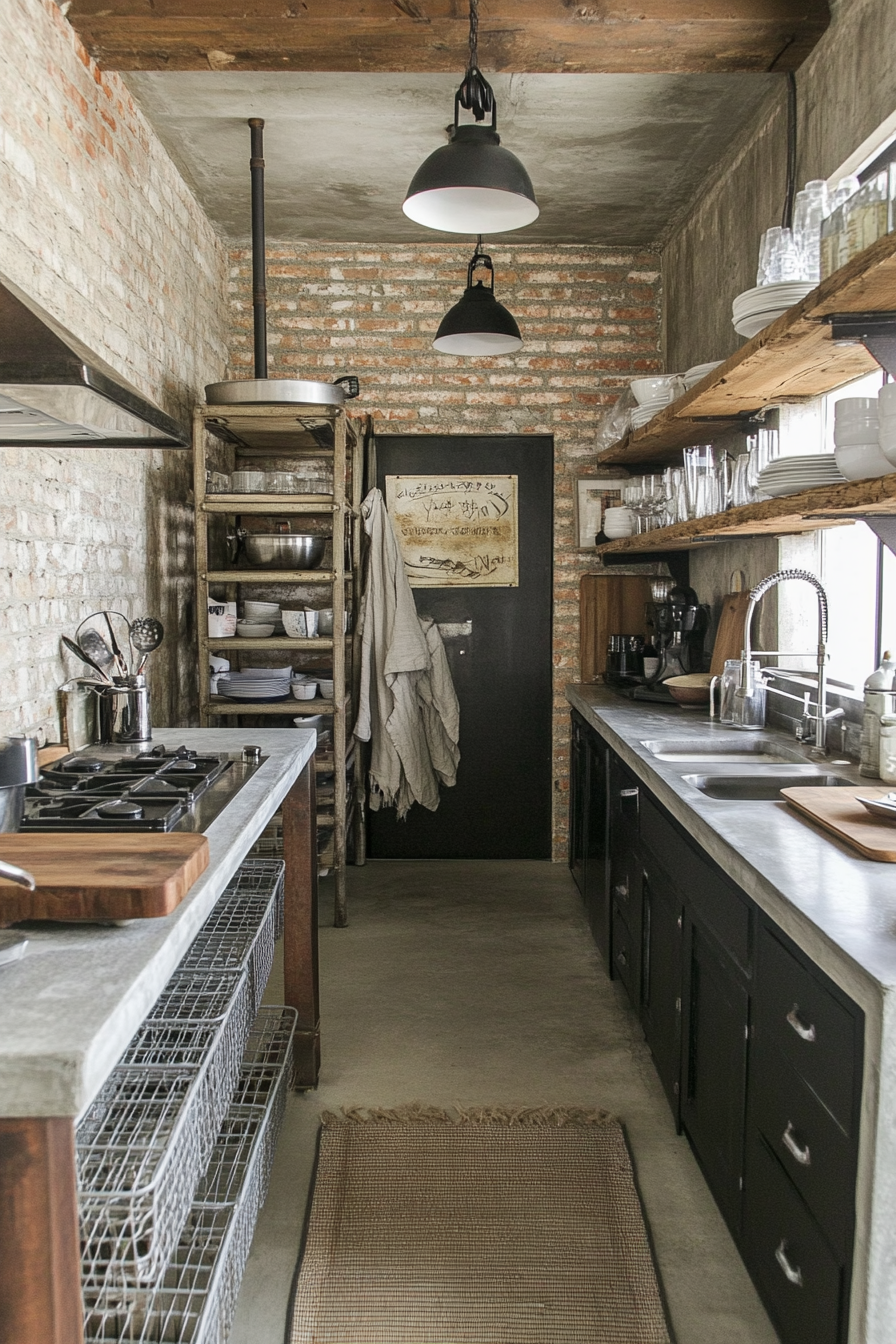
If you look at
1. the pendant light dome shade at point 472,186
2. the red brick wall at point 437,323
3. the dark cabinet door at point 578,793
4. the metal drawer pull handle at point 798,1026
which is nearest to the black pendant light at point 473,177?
the pendant light dome shade at point 472,186

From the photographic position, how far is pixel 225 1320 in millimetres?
1621

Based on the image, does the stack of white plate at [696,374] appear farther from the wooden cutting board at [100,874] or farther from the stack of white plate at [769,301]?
the wooden cutting board at [100,874]

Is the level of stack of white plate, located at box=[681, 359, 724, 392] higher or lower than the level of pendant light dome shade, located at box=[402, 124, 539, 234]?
lower

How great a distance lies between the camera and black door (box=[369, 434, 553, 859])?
486cm

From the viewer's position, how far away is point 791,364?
8.05ft

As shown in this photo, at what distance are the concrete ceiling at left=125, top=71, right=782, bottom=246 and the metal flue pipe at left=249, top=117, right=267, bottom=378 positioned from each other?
6cm

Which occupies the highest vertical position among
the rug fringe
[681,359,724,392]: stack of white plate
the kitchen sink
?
[681,359,724,392]: stack of white plate

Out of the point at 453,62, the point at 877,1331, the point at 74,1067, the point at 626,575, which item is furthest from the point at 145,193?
the point at 877,1331

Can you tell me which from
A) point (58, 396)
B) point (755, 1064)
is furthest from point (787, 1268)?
point (58, 396)

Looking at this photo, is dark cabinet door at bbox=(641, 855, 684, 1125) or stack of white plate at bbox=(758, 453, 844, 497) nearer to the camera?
stack of white plate at bbox=(758, 453, 844, 497)

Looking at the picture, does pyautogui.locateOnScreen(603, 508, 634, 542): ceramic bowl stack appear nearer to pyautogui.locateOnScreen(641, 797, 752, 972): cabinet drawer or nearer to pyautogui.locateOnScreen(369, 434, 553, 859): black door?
pyautogui.locateOnScreen(369, 434, 553, 859): black door

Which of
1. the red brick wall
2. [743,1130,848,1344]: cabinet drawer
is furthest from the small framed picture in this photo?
[743,1130,848,1344]: cabinet drawer

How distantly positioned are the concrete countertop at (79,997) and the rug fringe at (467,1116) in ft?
4.47

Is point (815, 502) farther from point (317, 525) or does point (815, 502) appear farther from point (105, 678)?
point (317, 525)
